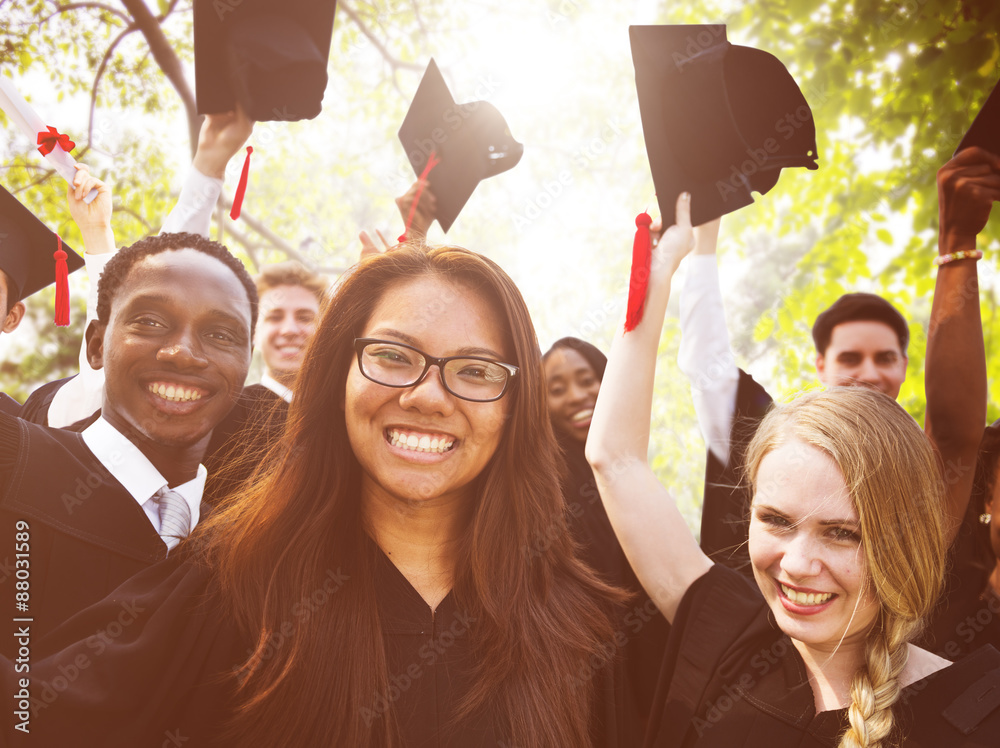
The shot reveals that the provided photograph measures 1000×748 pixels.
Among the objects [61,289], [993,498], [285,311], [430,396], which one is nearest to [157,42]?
[285,311]

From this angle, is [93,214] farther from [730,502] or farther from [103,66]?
[730,502]

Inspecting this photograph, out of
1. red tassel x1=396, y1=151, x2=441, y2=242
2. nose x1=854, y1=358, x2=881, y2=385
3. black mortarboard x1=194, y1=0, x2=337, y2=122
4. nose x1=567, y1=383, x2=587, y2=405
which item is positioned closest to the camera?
black mortarboard x1=194, y1=0, x2=337, y2=122


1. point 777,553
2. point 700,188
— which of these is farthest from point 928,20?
point 777,553

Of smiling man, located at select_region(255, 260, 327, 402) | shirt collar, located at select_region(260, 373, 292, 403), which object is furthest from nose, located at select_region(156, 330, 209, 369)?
smiling man, located at select_region(255, 260, 327, 402)

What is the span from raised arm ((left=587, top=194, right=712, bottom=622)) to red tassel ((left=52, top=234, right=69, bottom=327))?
5.31 feet

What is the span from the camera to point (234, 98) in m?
2.45

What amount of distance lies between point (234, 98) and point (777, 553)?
2107 millimetres

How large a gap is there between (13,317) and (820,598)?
7.62 ft

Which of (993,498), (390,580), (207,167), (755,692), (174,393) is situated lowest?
(755,692)

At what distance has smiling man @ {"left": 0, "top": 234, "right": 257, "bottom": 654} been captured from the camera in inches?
76.4

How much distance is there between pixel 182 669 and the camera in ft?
5.67

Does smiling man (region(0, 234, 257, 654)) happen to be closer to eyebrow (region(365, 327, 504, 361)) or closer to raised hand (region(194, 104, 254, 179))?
raised hand (region(194, 104, 254, 179))

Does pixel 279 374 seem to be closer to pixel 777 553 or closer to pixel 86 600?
pixel 86 600

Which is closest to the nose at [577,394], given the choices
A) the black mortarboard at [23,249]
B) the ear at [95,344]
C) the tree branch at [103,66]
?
the ear at [95,344]
